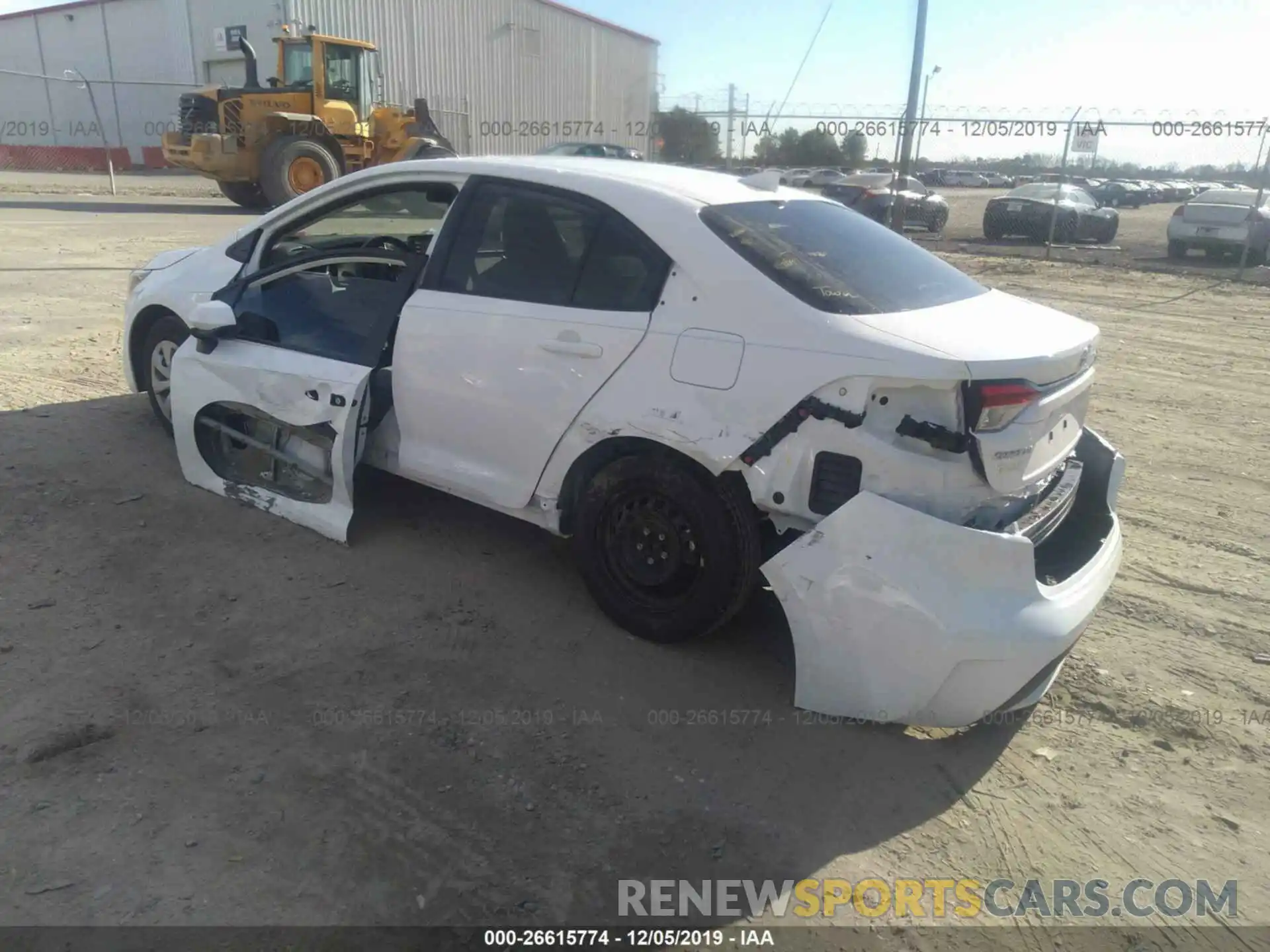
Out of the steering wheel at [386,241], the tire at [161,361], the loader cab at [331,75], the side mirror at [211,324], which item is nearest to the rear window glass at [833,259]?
the steering wheel at [386,241]

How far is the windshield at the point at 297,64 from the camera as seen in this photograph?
18016 mm

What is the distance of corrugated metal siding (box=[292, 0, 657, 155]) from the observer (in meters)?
31.2

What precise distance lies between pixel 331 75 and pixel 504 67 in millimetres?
19011

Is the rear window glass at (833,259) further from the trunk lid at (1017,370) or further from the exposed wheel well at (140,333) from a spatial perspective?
the exposed wheel well at (140,333)

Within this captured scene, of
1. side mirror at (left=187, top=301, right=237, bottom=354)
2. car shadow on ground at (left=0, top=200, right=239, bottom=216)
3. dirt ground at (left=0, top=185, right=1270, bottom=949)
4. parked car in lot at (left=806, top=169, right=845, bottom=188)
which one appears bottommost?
dirt ground at (left=0, top=185, right=1270, bottom=949)

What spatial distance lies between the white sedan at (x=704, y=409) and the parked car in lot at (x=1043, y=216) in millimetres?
16187

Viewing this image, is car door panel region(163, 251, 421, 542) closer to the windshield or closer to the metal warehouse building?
the windshield

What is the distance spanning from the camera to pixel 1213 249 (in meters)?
16.1

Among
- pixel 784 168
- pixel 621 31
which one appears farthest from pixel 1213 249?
pixel 621 31

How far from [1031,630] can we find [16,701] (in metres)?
3.21

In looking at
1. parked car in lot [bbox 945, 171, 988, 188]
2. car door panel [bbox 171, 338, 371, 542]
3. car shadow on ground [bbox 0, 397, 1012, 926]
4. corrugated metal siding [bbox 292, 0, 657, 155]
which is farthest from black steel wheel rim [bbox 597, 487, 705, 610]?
parked car in lot [bbox 945, 171, 988, 188]

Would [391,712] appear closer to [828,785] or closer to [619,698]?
[619,698]

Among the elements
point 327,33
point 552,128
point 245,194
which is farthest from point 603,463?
point 552,128

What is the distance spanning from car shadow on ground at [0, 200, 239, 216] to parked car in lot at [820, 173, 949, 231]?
12479 mm
